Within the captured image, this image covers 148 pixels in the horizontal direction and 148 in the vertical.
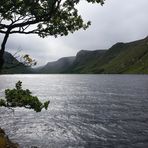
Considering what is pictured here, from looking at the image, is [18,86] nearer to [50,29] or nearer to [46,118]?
[50,29]

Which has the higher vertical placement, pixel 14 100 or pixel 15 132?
pixel 14 100

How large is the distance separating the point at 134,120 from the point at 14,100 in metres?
46.4

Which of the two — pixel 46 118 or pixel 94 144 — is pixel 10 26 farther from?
pixel 46 118

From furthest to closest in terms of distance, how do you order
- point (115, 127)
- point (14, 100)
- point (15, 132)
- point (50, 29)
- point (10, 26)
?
point (115, 127) < point (15, 132) < point (14, 100) < point (50, 29) < point (10, 26)

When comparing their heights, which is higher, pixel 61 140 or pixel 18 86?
pixel 18 86

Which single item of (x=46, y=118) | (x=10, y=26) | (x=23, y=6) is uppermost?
(x=23, y=6)

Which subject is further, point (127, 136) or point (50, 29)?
point (127, 136)

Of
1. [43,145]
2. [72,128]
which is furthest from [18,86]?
[72,128]

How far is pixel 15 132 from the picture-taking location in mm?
53562

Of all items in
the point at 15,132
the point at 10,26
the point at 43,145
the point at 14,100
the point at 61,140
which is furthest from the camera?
the point at 15,132

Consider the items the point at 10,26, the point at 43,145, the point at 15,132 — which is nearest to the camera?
the point at 10,26

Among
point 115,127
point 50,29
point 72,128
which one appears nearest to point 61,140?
point 72,128

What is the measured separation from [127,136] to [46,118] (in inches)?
1067

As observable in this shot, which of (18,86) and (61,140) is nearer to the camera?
(18,86)
